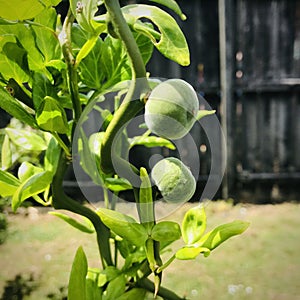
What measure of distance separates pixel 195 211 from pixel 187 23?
2.07m

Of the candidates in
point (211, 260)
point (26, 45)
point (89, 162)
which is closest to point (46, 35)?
point (26, 45)

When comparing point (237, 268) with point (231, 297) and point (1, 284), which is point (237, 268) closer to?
point (231, 297)

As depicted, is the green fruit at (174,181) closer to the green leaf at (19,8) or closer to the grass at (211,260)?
the green leaf at (19,8)

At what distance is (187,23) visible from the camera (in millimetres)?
2318

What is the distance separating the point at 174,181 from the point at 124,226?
5 centimetres

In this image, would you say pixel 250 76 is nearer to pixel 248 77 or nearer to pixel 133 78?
pixel 248 77

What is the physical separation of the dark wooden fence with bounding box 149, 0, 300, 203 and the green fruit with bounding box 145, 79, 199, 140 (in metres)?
2.08

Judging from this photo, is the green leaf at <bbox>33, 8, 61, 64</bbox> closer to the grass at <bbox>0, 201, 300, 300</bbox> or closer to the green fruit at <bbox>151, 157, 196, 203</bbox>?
the green fruit at <bbox>151, 157, 196, 203</bbox>

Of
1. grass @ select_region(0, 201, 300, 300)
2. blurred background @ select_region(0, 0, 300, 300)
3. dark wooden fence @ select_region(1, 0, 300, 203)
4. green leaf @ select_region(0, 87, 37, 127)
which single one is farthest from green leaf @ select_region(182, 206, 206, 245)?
dark wooden fence @ select_region(1, 0, 300, 203)

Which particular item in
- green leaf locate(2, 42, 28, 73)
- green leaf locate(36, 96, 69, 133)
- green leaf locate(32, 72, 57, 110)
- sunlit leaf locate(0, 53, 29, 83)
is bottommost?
green leaf locate(36, 96, 69, 133)

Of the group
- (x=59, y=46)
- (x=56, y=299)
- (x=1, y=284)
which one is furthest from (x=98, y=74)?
(x=1, y=284)

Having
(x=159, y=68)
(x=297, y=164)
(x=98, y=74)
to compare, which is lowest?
(x=297, y=164)

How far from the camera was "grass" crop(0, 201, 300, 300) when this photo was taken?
1465 mm

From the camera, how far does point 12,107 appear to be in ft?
0.99
